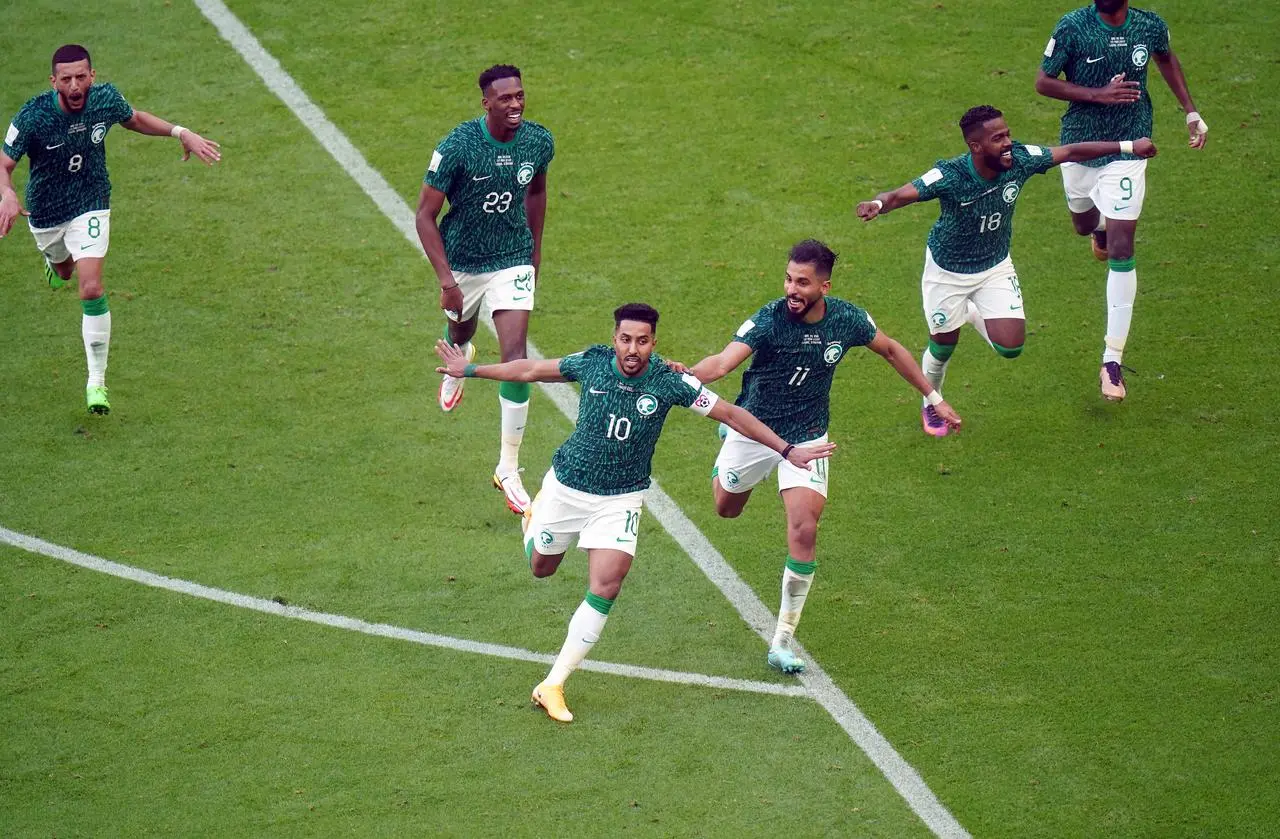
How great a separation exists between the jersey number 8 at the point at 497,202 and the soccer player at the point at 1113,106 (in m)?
4.20

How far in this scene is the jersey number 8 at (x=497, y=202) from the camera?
10742 millimetres

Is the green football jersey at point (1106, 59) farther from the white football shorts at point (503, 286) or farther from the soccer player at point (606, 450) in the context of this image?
the soccer player at point (606, 450)

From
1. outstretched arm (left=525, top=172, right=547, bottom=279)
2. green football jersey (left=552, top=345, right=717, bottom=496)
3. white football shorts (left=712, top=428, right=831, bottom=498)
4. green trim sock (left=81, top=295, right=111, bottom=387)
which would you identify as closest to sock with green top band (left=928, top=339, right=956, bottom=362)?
white football shorts (left=712, top=428, right=831, bottom=498)

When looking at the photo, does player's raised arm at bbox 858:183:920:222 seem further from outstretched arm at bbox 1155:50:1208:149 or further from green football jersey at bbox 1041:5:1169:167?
outstretched arm at bbox 1155:50:1208:149

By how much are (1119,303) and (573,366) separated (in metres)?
5.09

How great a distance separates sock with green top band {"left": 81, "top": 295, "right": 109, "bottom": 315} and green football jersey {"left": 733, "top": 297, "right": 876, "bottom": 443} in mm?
5235

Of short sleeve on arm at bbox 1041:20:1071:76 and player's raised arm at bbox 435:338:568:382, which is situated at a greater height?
short sleeve on arm at bbox 1041:20:1071:76

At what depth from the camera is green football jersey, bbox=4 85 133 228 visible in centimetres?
1165

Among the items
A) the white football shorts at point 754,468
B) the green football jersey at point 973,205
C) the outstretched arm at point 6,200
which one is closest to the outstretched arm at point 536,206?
the white football shorts at point 754,468

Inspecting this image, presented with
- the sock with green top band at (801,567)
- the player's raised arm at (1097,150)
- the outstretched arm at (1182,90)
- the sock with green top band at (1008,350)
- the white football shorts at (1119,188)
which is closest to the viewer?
the sock with green top band at (801,567)

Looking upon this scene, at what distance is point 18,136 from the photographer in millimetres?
11539

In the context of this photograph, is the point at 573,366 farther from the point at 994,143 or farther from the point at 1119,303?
the point at 1119,303

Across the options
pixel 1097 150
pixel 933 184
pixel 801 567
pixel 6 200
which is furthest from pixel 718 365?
pixel 6 200

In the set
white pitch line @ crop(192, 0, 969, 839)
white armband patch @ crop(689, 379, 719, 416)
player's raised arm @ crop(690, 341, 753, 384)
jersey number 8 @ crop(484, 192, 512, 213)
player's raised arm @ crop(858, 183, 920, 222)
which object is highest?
player's raised arm @ crop(858, 183, 920, 222)
